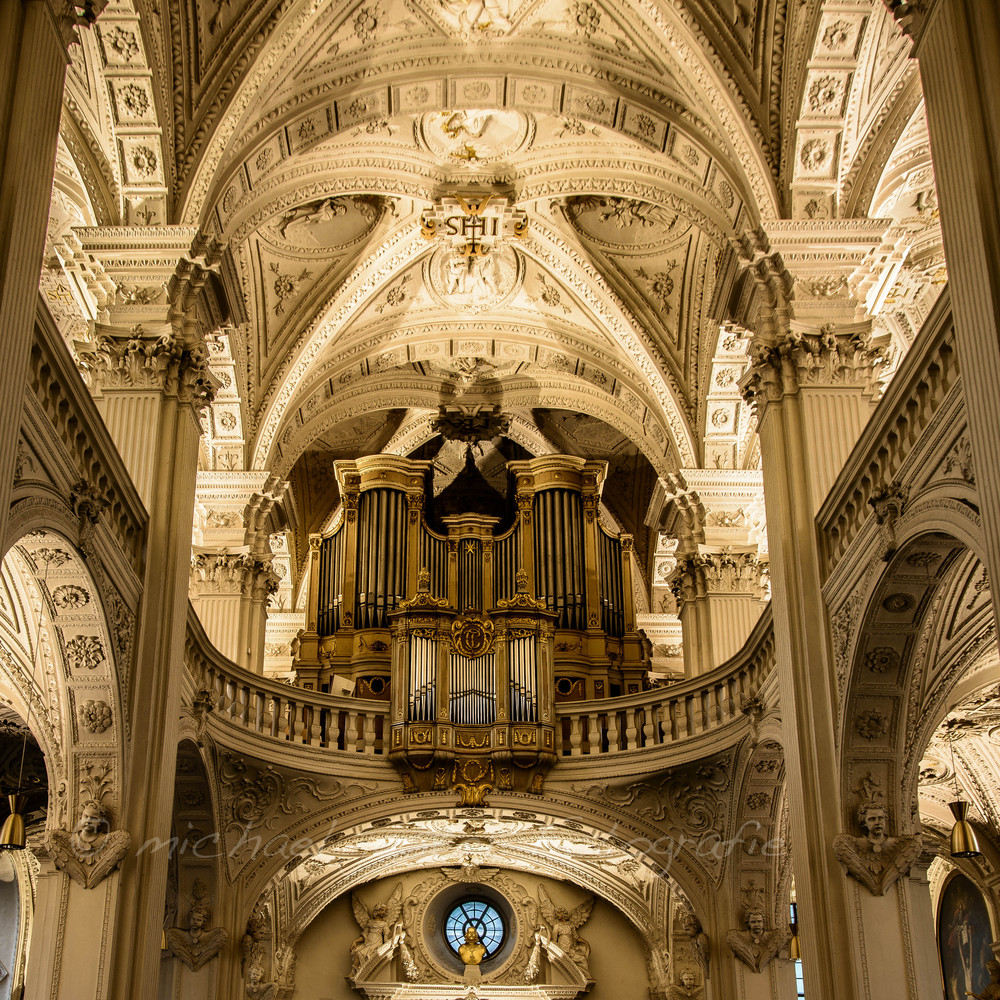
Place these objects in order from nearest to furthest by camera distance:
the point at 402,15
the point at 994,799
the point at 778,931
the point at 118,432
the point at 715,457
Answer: the point at 118,432 → the point at 402,15 → the point at 778,931 → the point at 994,799 → the point at 715,457

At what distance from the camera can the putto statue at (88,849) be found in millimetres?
12766

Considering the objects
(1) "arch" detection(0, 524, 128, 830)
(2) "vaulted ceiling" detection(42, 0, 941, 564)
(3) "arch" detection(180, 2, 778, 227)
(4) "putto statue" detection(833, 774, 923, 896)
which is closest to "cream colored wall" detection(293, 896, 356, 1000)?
(2) "vaulted ceiling" detection(42, 0, 941, 564)

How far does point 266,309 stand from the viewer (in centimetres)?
2066

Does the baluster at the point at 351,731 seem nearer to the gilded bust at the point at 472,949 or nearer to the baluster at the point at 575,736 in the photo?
the baluster at the point at 575,736

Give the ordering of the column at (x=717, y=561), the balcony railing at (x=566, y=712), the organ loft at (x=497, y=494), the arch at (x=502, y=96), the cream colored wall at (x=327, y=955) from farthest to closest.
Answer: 1. the cream colored wall at (x=327, y=955)
2. the column at (x=717, y=561)
3. the balcony railing at (x=566, y=712)
4. the arch at (x=502, y=96)
5. the organ loft at (x=497, y=494)

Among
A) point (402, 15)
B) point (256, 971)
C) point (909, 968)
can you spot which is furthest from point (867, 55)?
point (256, 971)

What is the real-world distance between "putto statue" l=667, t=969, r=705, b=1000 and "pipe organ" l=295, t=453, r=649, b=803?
3.88 metres

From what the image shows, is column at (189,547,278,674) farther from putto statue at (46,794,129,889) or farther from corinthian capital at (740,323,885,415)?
corinthian capital at (740,323,885,415)

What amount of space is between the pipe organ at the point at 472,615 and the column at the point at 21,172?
1005 cm

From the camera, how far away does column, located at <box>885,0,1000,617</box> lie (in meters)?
8.85

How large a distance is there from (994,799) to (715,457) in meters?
5.98

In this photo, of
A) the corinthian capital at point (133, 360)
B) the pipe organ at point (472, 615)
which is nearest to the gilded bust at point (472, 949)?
the pipe organ at point (472, 615)

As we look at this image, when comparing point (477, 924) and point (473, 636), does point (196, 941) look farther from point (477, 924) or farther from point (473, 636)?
point (477, 924)

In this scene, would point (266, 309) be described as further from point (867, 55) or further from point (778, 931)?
point (778, 931)
